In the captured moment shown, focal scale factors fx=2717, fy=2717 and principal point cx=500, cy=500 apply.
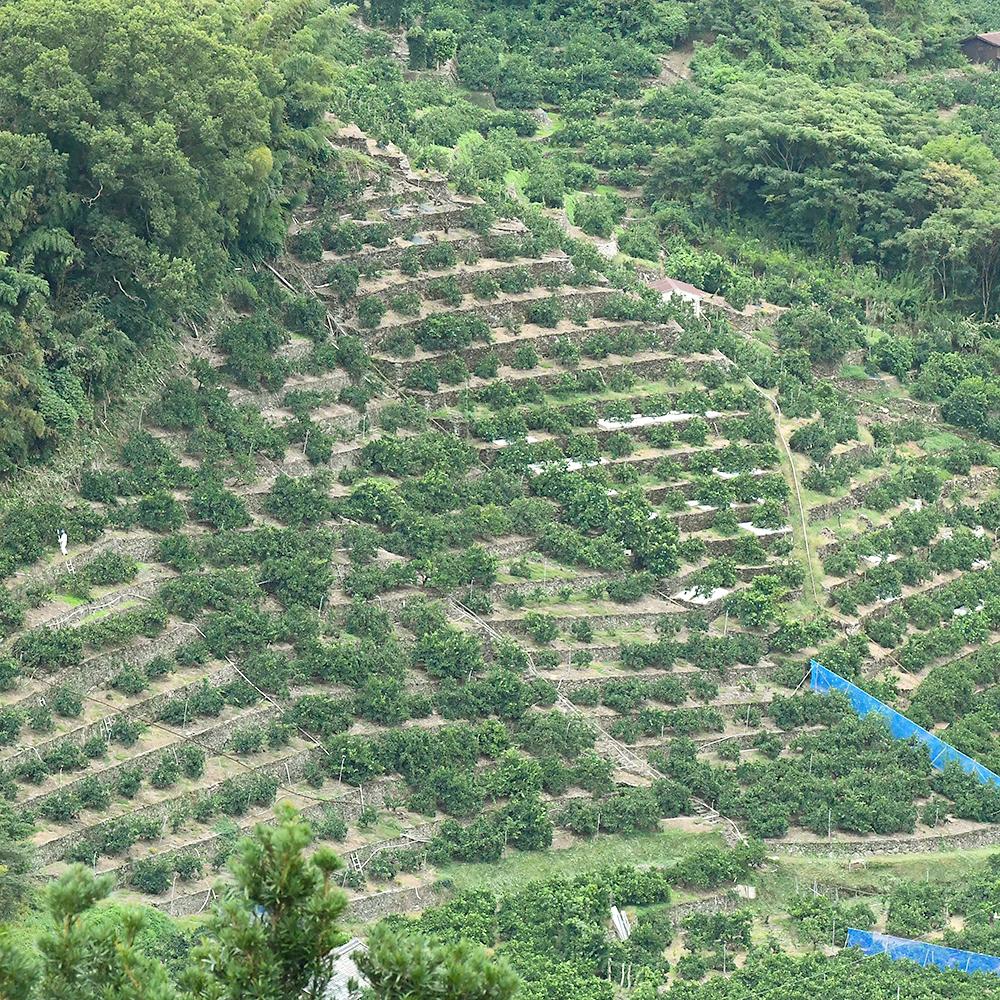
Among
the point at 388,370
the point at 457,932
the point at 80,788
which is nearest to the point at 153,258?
the point at 388,370

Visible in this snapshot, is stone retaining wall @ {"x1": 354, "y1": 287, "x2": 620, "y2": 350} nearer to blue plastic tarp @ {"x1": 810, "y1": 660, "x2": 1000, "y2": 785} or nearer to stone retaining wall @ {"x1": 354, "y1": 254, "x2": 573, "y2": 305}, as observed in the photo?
stone retaining wall @ {"x1": 354, "y1": 254, "x2": 573, "y2": 305}

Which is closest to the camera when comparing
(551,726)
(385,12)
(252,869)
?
(252,869)

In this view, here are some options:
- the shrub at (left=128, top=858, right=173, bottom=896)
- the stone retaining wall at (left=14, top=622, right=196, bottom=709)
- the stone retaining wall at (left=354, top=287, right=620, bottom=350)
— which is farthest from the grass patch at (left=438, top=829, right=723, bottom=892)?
the stone retaining wall at (left=354, top=287, right=620, bottom=350)

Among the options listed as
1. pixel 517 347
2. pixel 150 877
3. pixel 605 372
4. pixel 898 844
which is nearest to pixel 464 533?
pixel 517 347

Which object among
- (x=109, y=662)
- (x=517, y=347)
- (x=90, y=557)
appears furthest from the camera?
(x=517, y=347)

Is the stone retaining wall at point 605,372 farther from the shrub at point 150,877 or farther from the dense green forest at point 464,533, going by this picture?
the shrub at point 150,877

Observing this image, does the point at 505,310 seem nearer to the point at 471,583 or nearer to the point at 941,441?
the point at 471,583

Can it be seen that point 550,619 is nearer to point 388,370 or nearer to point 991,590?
point 388,370

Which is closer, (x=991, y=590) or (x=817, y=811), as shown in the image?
(x=817, y=811)
